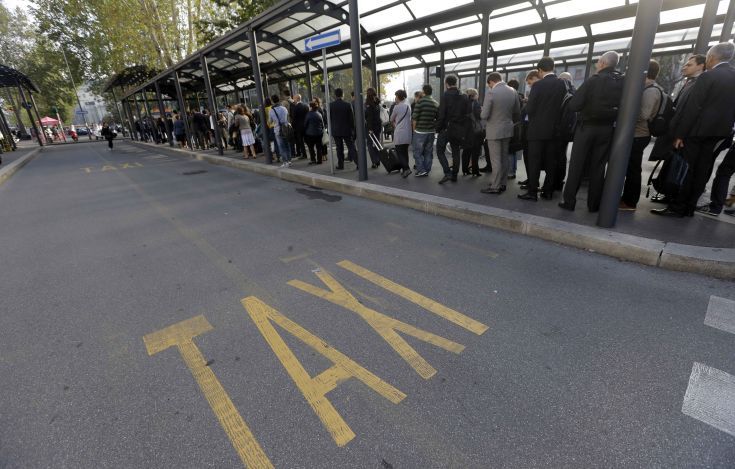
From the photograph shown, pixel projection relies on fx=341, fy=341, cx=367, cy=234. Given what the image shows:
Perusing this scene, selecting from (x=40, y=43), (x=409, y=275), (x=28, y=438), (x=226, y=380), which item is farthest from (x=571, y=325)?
(x=40, y=43)

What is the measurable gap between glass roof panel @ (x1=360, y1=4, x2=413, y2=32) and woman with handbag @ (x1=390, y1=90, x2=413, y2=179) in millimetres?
3089

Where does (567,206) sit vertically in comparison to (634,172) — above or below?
below

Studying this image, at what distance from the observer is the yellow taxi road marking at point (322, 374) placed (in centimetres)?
189

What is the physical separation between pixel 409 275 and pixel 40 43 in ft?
172

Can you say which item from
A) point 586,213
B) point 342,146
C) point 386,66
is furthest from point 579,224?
point 386,66

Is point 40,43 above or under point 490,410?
above

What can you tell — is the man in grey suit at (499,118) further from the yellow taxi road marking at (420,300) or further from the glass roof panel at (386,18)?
the glass roof panel at (386,18)

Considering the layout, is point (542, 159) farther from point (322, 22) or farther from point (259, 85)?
point (322, 22)

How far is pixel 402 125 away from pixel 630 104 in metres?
4.62

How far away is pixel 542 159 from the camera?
528 centimetres

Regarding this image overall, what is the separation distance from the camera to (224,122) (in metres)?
15.4

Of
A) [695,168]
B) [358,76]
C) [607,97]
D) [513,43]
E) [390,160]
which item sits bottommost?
[390,160]

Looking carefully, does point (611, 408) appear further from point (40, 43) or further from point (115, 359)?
point (40, 43)

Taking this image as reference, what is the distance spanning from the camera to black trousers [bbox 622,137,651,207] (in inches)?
176
